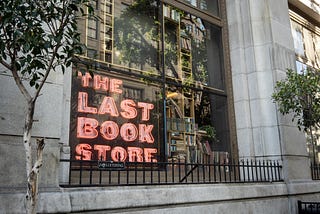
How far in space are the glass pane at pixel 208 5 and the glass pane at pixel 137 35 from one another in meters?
1.81

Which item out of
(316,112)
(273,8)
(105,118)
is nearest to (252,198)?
(316,112)

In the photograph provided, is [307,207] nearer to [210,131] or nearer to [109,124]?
[210,131]

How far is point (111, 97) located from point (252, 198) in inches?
184

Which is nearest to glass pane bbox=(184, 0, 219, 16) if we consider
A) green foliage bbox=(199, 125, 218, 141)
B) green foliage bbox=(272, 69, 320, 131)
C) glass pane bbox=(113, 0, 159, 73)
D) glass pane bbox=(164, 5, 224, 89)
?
glass pane bbox=(164, 5, 224, 89)

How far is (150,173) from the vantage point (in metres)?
8.10

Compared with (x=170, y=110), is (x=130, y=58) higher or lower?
higher

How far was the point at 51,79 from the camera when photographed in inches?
231

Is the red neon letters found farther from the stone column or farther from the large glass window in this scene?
the stone column

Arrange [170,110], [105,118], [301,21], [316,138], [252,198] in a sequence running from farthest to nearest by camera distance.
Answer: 1. [301,21]
2. [316,138]
3. [170,110]
4. [252,198]
5. [105,118]

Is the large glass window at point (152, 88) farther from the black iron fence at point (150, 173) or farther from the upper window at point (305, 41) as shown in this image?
the upper window at point (305, 41)

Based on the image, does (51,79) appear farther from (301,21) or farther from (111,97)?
(301,21)

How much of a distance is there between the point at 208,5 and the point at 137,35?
3722 millimetres

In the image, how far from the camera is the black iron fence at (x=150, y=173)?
6180mm

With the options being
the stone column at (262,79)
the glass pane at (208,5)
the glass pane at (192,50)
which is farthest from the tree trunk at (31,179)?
the glass pane at (208,5)
